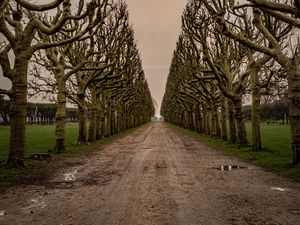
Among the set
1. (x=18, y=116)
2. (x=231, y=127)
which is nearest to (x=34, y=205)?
(x=18, y=116)

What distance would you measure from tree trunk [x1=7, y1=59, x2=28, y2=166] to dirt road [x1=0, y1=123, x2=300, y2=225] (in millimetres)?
Result: 2574

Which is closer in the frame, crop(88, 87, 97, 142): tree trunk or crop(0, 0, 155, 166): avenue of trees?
crop(0, 0, 155, 166): avenue of trees

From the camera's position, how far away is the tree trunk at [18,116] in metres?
15.0

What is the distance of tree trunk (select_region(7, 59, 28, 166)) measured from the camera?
14992 mm

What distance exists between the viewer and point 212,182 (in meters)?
11.0

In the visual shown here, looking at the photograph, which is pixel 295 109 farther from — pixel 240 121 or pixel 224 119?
pixel 224 119

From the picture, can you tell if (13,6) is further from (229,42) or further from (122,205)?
(229,42)

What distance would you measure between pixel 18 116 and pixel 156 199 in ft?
29.3

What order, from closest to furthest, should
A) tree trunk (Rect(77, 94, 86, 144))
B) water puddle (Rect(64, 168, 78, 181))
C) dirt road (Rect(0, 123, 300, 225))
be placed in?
dirt road (Rect(0, 123, 300, 225)) < water puddle (Rect(64, 168, 78, 181)) < tree trunk (Rect(77, 94, 86, 144))

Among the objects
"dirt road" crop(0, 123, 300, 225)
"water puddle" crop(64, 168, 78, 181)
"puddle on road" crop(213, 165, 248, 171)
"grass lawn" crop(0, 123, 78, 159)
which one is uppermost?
"grass lawn" crop(0, 123, 78, 159)

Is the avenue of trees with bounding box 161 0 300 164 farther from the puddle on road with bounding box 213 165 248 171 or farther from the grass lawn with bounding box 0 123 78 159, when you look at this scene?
the grass lawn with bounding box 0 123 78 159

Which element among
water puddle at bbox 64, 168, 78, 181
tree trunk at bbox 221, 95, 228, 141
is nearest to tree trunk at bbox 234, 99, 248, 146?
tree trunk at bbox 221, 95, 228, 141

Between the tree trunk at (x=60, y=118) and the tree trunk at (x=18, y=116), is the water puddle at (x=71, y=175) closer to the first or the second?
the tree trunk at (x=18, y=116)

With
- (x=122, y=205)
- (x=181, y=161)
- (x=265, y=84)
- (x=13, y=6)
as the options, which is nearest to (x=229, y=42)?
(x=265, y=84)
